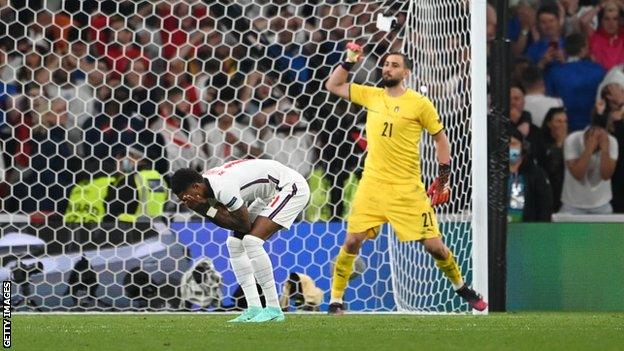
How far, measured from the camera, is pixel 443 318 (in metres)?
10.2

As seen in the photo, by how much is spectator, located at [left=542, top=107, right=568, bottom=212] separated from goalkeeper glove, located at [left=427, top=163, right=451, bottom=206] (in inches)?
135

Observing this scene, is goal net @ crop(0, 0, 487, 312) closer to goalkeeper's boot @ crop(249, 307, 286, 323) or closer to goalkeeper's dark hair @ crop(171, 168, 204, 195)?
goalkeeper's boot @ crop(249, 307, 286, 323)

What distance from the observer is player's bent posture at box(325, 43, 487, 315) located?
1062 centimetres

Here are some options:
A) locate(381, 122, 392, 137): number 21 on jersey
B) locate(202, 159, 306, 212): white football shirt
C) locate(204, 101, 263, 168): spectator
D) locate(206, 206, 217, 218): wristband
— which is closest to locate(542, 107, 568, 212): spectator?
locate(204, 101, 263, 168): spectator

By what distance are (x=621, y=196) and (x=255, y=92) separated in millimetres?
4044

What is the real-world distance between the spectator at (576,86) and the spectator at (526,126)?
2.27ft

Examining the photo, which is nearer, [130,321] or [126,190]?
[130,321]

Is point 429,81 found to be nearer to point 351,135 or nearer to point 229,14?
point 351,135

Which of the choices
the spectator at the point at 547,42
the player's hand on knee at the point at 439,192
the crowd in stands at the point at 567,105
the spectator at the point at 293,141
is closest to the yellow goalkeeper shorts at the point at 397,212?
the player's hand on knee at the point at 439,192

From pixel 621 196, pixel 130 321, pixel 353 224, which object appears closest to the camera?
pixel 130 321

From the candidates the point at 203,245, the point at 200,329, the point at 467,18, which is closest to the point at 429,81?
the point at 467,18

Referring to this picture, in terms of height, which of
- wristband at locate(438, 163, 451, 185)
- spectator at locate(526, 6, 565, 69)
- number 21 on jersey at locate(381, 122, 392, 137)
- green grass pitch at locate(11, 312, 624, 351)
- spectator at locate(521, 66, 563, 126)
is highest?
spectator at locate(526, 6, 565, 69)

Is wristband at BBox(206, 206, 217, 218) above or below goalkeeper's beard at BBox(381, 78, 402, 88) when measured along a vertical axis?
below

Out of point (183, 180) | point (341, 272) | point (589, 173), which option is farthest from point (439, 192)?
point (589, 173)
